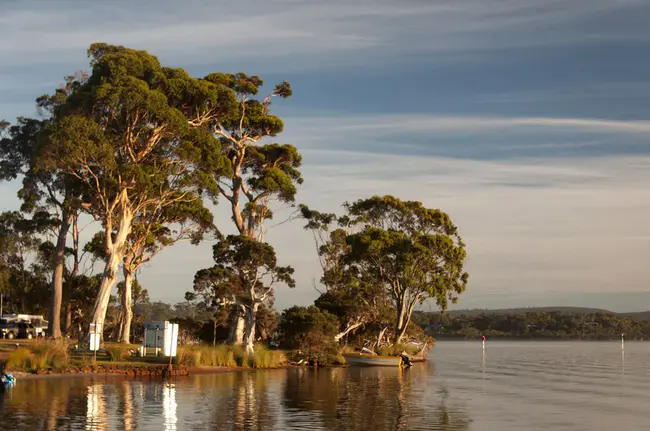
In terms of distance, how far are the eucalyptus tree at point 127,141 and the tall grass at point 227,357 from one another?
8848mm

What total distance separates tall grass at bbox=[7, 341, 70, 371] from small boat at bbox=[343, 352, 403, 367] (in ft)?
91.1

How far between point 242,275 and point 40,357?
20719 millimetres

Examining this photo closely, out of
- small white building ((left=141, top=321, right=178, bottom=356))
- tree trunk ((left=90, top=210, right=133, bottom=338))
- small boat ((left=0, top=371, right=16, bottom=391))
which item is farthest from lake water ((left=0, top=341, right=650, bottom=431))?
tree trunk ((left=90, top=210, right=133, bottom=338))

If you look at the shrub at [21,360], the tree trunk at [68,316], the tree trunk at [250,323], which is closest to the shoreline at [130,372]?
the shrub at [21,360]

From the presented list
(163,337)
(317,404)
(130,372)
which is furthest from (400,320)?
(317,404)

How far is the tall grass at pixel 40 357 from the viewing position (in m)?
40.6

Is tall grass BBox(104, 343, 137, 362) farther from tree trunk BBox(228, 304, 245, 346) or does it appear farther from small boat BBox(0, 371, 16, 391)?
tree trunk BBox(228, 304, 245, 346)

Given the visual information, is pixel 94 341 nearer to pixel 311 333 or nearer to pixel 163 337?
pixel 163 337

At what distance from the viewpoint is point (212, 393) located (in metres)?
35.6

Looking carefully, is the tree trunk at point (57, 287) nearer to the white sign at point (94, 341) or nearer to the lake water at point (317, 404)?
the white sign at point (94, 341)

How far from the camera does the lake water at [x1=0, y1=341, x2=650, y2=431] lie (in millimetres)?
26311

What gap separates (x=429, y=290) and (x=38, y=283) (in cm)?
3677

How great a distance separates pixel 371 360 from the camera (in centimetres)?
6588

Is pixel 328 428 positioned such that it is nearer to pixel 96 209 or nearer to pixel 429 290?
pixel 96 209
